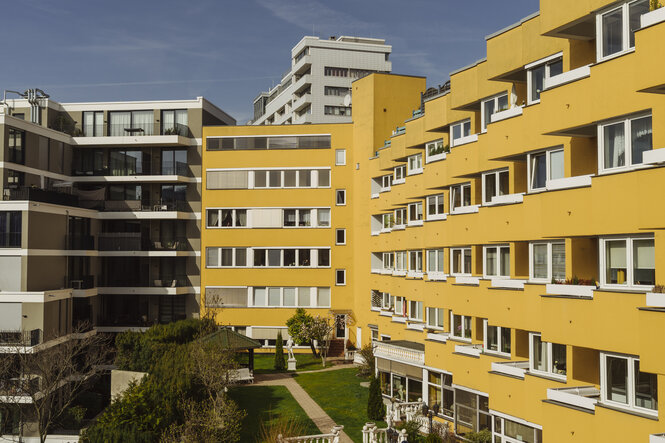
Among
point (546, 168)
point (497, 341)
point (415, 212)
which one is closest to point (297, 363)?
point (415, 212)

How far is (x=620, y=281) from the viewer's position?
58.3 ft

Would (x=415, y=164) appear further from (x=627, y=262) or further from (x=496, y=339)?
(x=627, y=262)

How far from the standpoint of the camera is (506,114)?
77.7 feet

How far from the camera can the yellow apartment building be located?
662 inches

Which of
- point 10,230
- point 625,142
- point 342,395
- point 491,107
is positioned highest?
point 491,107

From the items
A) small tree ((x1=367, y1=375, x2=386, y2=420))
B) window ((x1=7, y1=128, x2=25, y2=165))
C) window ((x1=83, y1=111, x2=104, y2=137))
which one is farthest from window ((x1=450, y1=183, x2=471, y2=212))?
window ((x1=83, y1=111, x2=104, y2=137))

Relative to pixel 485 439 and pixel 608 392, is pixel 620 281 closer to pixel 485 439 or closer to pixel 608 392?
pixel 608 392

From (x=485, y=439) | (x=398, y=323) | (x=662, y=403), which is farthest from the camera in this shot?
(x=398, y=323)

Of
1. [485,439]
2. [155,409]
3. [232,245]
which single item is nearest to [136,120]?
[232,245]

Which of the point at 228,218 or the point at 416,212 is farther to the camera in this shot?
the point at 228,218

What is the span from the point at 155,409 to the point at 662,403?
18.6 metres

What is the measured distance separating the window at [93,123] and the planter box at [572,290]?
150 feet

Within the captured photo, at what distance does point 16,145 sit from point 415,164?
28.0 metres

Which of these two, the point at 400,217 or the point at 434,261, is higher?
the point at 400,217
